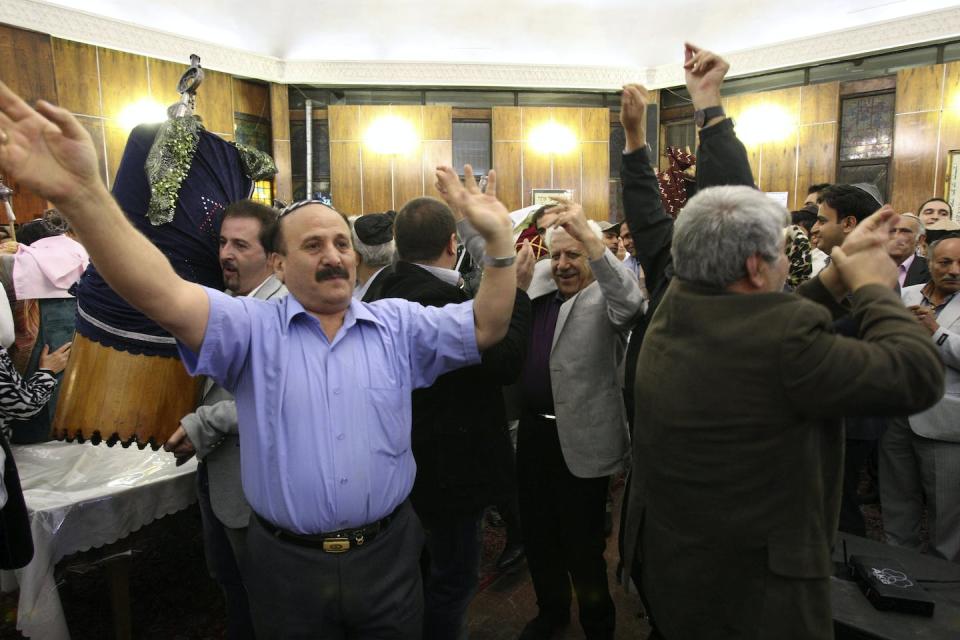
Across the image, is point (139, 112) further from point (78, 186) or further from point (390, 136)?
point (78, 186)

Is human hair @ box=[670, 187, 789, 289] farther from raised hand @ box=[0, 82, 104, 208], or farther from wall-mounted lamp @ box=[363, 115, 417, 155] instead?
wall-mounted lamp @ box=[363, 115, 417, 155]

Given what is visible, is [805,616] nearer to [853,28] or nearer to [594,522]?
[594,522]

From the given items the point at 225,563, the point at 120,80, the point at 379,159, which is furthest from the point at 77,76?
the point at 225,563

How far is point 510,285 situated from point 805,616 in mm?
995

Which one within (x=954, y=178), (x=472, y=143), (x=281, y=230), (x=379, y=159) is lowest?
(x=281, y=230)

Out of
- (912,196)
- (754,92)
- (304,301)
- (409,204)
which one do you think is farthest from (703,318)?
(754,92)

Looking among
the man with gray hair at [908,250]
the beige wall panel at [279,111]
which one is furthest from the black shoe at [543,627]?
the beige wall panel at [279,111]

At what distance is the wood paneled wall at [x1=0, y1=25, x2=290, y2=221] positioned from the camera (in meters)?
6.82

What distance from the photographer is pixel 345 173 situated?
10125 millimetres

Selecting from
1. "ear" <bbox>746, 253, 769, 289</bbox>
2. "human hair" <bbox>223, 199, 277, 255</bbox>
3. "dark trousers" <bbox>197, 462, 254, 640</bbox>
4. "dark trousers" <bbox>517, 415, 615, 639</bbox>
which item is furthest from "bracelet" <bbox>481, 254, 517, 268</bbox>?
"dark trousers" <bbox>197, 462, 254, 640</bbox>

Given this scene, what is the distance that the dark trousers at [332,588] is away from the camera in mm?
1457

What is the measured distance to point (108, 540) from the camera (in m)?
2.29

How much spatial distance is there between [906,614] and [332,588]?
154 centimetres

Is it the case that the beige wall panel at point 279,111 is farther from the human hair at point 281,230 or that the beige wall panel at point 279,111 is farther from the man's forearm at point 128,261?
the man's forearm at point 128,261
